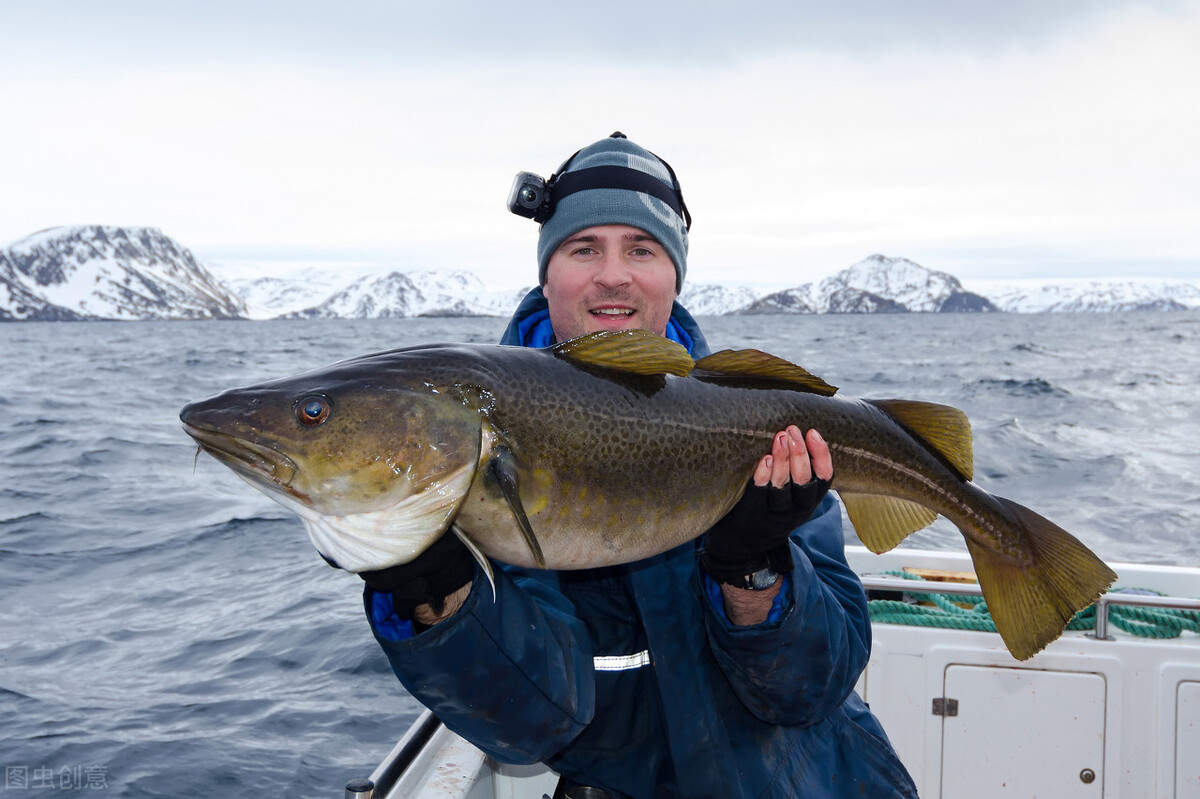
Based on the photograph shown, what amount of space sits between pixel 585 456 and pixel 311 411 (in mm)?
744

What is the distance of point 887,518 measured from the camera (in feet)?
10.5

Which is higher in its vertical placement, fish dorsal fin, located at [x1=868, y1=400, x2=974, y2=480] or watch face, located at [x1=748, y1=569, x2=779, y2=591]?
fish dorsal fin, located at [x1=868, y1=400, x2=974, y2=480]

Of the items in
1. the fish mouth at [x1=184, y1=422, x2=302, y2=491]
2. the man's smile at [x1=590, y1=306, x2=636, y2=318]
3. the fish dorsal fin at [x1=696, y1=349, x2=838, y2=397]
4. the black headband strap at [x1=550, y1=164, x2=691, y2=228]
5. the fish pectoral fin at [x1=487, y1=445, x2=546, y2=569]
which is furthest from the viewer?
the black headband strap at [x1=550, y1=164, x2=691, y2=228]

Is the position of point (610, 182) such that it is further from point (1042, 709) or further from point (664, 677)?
point (1042, 709)

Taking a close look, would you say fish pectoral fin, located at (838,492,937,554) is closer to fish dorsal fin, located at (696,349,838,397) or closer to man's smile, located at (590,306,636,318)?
fish dorsal fin, located at (696,349,838,397)

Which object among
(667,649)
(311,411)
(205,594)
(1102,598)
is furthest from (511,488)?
(205,594)

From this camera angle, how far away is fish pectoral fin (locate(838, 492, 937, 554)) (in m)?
3.18

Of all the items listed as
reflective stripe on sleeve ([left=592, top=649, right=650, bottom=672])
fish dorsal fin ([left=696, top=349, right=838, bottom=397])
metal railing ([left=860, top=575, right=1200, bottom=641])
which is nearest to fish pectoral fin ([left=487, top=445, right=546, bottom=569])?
fish dorsal fin ([left=696, top=349, right=838, bottom=397])

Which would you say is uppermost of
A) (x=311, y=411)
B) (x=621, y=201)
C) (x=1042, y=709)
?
(x=621, y=201)

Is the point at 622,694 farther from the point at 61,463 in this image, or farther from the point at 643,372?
the point at 61,463

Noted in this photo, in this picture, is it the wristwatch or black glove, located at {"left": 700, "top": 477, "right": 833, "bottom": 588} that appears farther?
the wristwatch

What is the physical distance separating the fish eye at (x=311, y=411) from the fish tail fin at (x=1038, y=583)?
234 cm

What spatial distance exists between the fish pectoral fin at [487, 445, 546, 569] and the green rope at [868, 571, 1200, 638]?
114 inches

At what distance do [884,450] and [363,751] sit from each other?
17.9 ft
